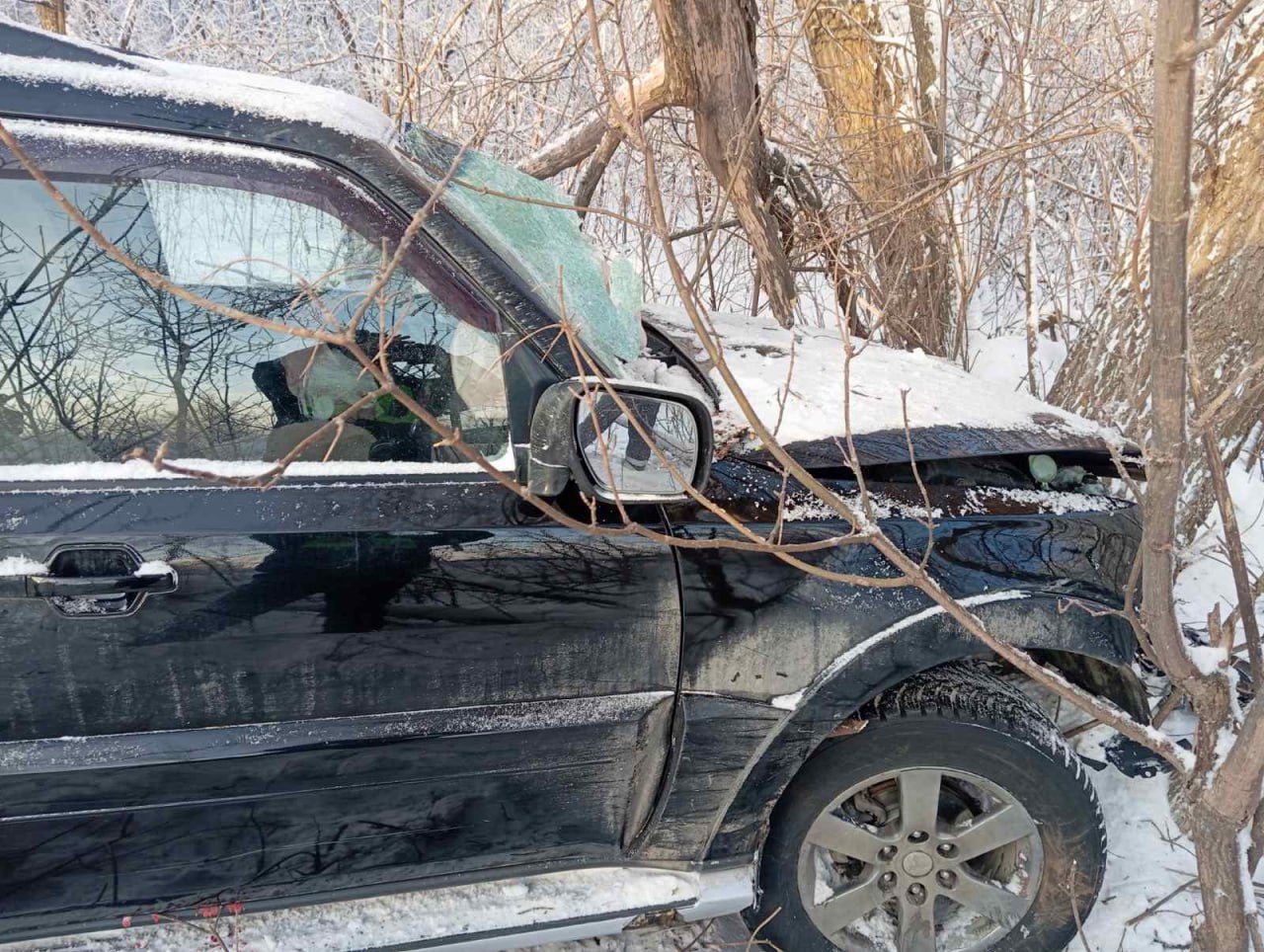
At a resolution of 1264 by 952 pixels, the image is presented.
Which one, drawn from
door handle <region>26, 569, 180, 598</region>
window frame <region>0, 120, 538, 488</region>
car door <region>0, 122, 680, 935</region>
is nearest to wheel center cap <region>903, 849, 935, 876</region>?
car door <region>0, 122, 680, 935</region>

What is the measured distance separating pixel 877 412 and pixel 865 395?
0.40ft

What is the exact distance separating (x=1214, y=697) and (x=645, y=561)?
1099mm

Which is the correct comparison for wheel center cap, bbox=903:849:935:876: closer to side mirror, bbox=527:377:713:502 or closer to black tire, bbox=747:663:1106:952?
black tire, bbox=747:663:1106:952

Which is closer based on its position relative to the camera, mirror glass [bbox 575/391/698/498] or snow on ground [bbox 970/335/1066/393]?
mirror glass [bbox 575/391/698/498]

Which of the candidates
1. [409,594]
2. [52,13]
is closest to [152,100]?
[409,594]

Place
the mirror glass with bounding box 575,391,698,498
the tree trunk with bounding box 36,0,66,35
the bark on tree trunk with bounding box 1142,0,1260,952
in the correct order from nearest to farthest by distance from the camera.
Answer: the bark on tree trunk with bounding box 1142,0,1260,952 < the mirror glass with bounding box 575,391,698,498 < the tree trunk with bounding box 36,0,66,35

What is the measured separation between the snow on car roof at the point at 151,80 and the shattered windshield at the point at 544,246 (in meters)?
0.23

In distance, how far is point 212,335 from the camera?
1.67 m

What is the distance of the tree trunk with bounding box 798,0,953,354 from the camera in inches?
170

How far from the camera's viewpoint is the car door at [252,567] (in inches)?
62.9

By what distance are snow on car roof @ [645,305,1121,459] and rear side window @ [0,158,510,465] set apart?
2.33 ft

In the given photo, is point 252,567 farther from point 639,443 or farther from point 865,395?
point 865,395

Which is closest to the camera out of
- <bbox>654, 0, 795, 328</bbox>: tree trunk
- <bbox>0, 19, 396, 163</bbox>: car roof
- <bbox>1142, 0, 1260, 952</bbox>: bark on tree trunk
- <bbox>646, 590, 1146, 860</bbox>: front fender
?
<bbox>1142, 0, 1260, 952</bbox>: bark on tree trunk

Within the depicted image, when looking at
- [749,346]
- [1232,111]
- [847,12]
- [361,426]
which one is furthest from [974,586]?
[847,12]
